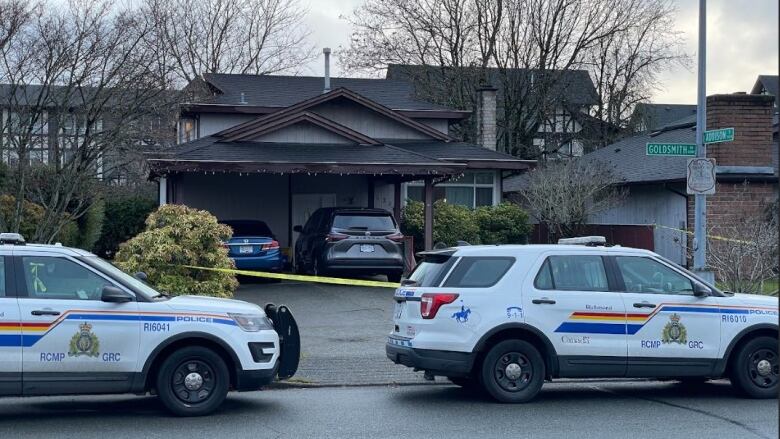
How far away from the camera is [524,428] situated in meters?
9.67

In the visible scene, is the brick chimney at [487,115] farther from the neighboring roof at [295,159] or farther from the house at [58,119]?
the house at [58,119]

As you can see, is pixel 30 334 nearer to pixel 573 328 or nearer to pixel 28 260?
pixel 28 260

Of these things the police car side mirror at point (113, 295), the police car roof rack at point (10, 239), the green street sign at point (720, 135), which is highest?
the green street sign at point (720, 135)

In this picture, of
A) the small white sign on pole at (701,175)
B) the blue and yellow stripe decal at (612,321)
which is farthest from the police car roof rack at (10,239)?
the small white sign on pole at (701,175)

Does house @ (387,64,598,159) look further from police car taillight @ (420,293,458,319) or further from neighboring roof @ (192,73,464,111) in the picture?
police car taillight @ (420,293,458,319)

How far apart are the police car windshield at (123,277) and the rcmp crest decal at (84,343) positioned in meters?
0.58

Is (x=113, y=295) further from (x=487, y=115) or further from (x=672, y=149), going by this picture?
(x=487, y=115)

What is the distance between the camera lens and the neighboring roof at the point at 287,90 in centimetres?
3092

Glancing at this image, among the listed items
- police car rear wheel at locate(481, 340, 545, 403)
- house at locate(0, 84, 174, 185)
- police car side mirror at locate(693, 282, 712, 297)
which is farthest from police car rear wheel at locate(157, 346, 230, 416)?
house at locate(0, 84, 174, 185)

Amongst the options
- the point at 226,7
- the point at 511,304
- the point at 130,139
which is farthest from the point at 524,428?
the point at 226,7

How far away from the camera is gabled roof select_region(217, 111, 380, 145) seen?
2534cm

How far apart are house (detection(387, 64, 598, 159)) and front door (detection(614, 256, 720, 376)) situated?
30.6 m

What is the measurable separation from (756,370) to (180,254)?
872cm

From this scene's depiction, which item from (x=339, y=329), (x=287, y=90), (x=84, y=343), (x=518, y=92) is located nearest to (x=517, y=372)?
(x=84, y=343)
